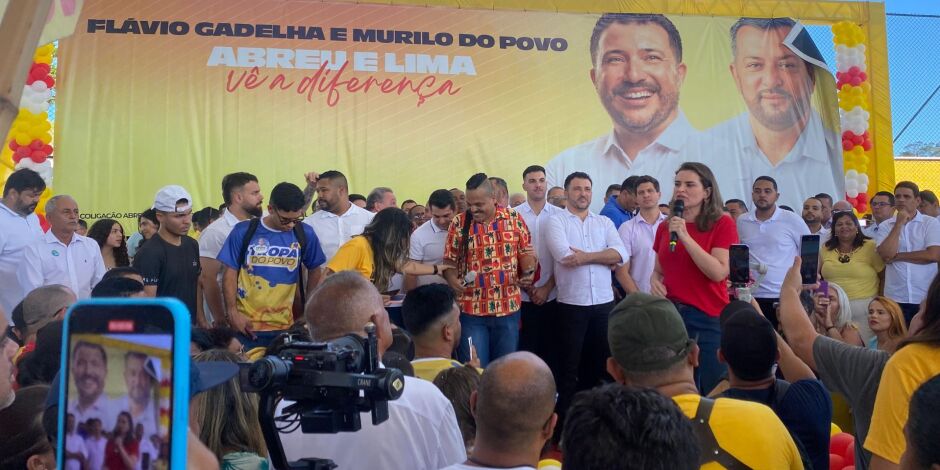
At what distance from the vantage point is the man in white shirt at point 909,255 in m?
7.95

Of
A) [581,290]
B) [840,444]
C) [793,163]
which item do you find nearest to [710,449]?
[840,444]

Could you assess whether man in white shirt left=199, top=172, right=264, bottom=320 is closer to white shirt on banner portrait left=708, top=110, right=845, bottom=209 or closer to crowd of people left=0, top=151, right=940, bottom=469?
crowd of people left=0, top=151, right=940, bottom=469

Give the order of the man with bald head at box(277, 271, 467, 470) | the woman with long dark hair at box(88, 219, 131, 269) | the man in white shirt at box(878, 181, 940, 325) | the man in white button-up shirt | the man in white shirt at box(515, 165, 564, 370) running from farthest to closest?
the man in white shirt at box(878, 181, 940, 325), the woman with long dark hair at box(88, 219, 131, 269), the man in white shirt at box(515, 165, 564, 370), the man in white button-up shirt, the man with bald head at box(277, 271, 467, 470)

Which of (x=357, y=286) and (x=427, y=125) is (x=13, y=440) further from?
(x=427, y=125)

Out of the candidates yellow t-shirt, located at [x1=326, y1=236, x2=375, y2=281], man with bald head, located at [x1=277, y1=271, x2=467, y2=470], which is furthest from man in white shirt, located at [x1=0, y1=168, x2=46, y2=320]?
man with bald head, located at [x1=277, y1=271, x2=467, y2=470]

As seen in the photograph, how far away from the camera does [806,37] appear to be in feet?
40.2

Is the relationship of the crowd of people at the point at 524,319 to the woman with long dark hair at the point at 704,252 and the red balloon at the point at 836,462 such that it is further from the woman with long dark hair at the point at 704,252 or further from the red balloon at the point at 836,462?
the red balloon at the point at 836,462

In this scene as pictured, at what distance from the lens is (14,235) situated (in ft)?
18.1

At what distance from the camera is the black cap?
2.89 m

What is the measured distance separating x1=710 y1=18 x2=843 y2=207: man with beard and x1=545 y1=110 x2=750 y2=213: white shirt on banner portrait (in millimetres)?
705

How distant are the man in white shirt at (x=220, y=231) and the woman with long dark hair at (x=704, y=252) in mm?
2893

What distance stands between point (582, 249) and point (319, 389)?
4.95 metres

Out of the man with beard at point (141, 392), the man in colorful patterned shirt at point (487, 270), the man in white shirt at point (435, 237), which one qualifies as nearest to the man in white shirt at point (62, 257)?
the man in white shirt at point (435, 237)

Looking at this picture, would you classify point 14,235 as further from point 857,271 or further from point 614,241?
point 857,271
